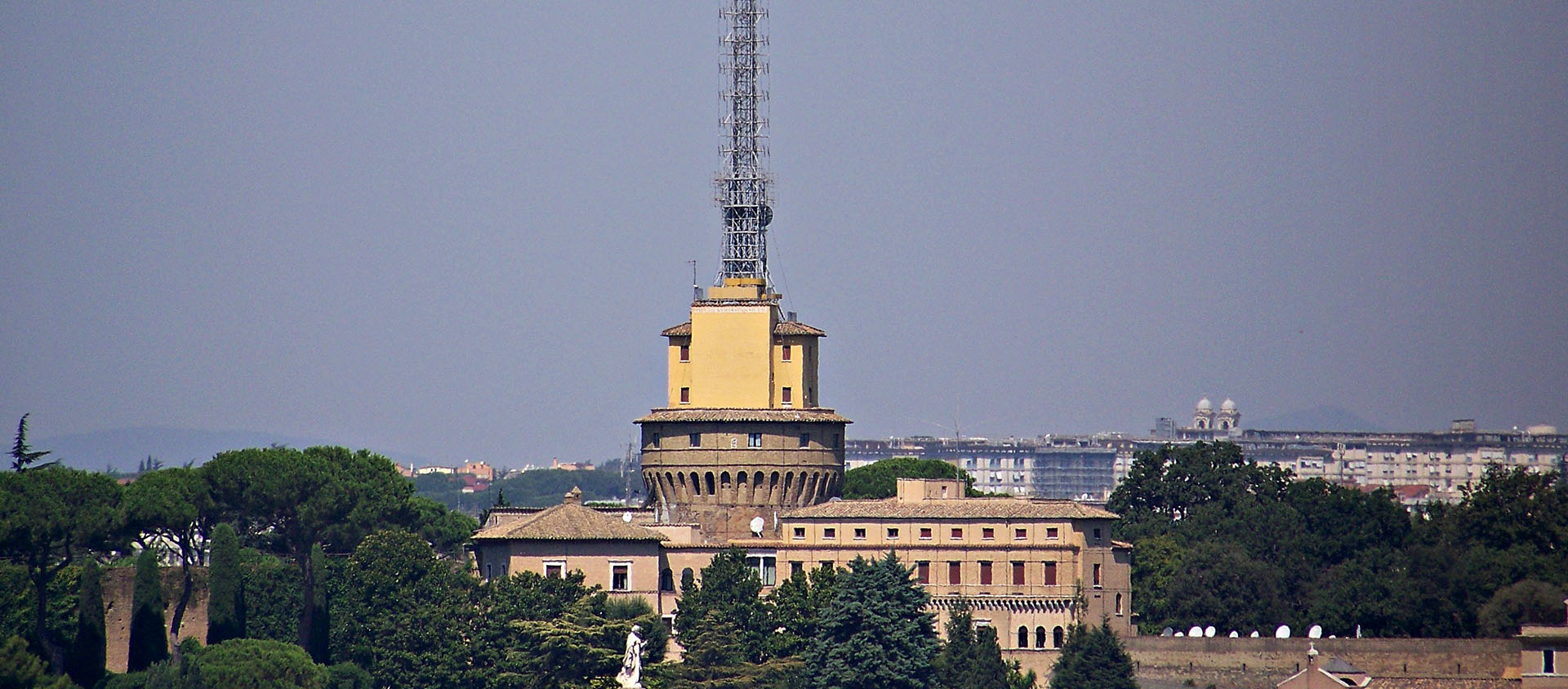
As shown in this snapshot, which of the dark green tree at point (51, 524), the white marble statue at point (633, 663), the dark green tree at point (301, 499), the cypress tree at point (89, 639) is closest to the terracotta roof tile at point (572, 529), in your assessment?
the white marble statue at point (633, 663)

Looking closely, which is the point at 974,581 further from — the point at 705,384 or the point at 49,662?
the point at 49,662

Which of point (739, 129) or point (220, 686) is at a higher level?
point (739, 129)

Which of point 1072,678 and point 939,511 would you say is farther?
point 939,511

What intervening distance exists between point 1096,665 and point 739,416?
1832 cm

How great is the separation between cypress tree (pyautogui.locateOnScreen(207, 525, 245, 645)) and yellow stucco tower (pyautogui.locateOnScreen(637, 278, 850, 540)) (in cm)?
1635

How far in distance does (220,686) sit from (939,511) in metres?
25.4

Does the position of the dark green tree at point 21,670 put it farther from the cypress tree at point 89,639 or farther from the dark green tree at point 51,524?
the dark green tree at point 51,524

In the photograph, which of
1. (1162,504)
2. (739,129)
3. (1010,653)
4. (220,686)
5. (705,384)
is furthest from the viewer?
(1162,504)

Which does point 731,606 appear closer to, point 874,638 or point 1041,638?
point 874,638

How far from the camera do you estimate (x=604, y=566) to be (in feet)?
294

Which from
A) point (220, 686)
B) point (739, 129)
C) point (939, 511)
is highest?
point (739, 129)

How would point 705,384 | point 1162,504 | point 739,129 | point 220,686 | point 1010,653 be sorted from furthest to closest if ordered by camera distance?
point 1162,504, point 739,129, point 705,384, point 1010,653, point 220,686

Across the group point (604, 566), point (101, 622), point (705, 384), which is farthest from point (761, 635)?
point (101, 622)

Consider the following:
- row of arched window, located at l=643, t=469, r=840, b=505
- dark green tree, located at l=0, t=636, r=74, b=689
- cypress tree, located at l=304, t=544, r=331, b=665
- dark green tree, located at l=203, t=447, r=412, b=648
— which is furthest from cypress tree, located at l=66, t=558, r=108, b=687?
row of arched window, located at l=643, t=469, r=840, b=505
